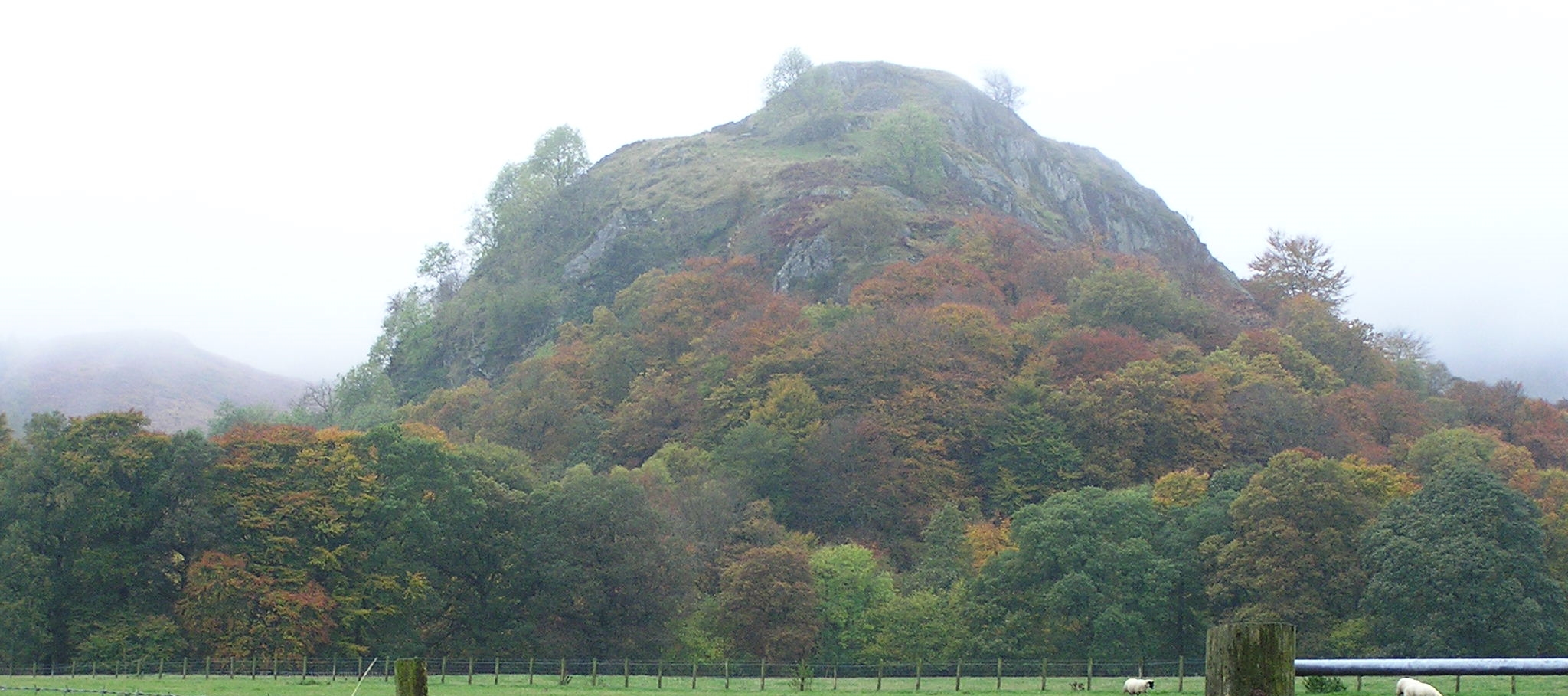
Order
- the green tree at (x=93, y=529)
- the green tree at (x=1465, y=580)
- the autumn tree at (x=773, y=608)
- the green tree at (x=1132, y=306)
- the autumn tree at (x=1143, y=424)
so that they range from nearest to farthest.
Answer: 1. the green tree at (x=1465, y=580)
2. the green tree at (x=93, y=529)
3. the autumn tree at (x=773, y=608)
4. the autumn tree at (x=1143, y=424)
5. the green tree at (x=1132, y=306)

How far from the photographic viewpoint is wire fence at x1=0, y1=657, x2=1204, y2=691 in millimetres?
51781

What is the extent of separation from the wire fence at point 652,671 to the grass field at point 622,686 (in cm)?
20

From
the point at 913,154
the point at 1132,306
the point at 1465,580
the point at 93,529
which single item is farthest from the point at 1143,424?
the point at 913,154

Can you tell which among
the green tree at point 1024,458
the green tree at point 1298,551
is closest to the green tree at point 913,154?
the green tree at point 1024,458

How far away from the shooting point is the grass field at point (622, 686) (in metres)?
40.4

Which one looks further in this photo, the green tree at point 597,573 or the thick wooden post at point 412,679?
the green tree at point 597,573

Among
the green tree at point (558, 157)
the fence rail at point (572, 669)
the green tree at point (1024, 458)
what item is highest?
the green tree at point (558, 157)

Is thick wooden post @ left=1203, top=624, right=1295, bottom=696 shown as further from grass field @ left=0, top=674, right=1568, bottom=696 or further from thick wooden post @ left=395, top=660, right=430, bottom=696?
grass field @ left=0, top=674, right=1568, bottom=696

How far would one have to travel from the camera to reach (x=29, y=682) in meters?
47.3

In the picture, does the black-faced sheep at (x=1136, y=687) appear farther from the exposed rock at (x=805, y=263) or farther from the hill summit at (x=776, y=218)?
the exposed rock at (x=805, y=263)

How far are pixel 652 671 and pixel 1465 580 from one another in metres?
38.5

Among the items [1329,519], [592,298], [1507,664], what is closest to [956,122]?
[592,298]

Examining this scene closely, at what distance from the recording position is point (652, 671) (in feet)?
206

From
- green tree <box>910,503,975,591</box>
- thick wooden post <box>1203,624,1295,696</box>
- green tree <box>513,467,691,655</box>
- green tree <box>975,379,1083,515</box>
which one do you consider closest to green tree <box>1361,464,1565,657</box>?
green tree <box>910,503,975,591</box>
